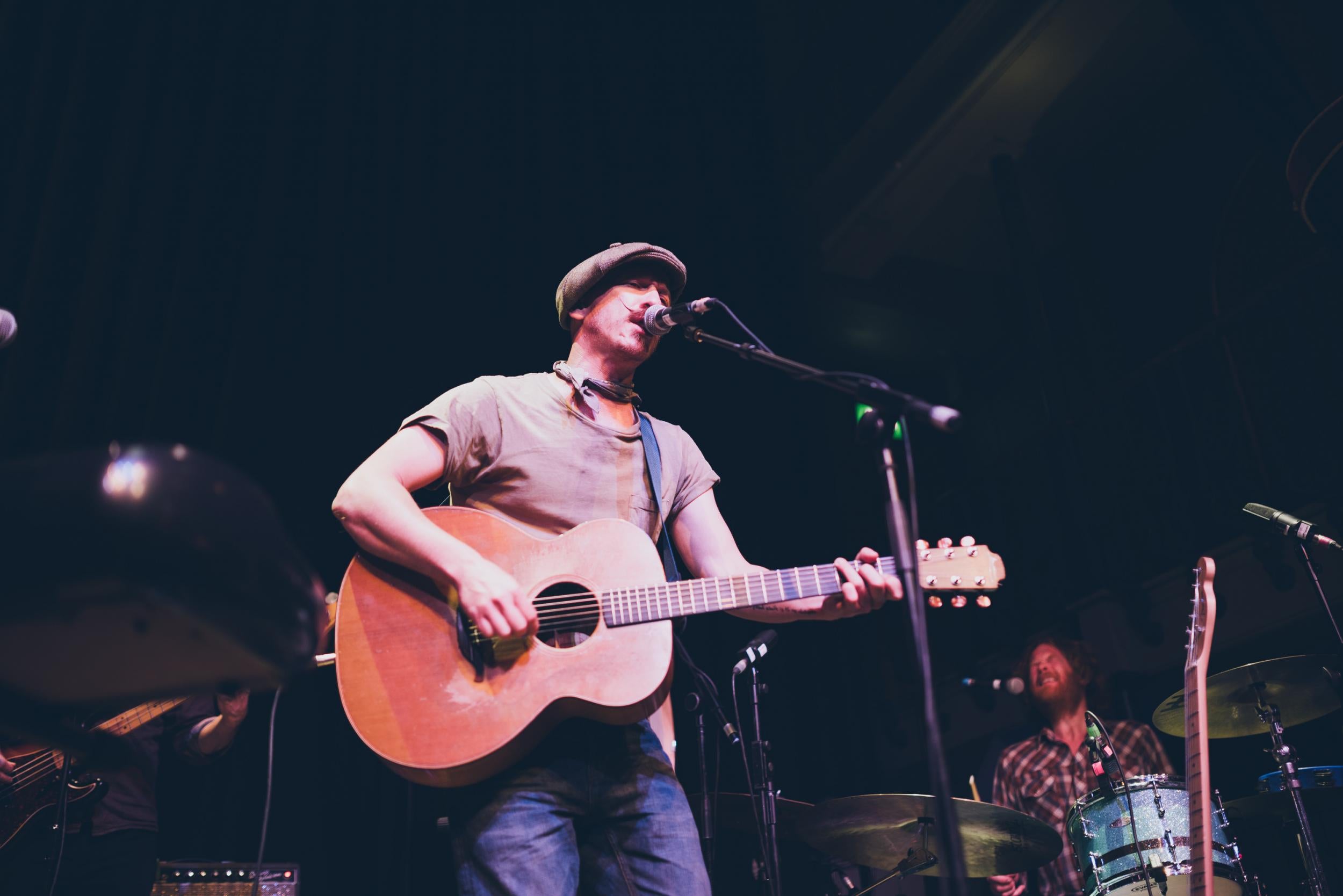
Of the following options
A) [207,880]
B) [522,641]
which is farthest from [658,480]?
[207,880]

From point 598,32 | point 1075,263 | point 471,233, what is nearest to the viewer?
point 471,233

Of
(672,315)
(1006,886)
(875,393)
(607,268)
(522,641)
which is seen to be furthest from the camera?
(1006,886)

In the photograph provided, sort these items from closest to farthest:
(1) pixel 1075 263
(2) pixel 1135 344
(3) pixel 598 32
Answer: (3) pixel 598 32 < (2) pixel 1135 344 < (1) pixel 1075 263

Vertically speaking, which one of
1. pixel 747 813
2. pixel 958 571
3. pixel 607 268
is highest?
pixel 607 268

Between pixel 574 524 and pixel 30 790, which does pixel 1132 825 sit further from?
pixel 30 790

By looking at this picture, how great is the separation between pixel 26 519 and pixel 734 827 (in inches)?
156

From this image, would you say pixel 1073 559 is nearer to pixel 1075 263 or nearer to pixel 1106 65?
pixel 1075 263

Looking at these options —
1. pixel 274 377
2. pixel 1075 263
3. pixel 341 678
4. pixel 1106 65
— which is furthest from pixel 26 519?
pixel 1075 263

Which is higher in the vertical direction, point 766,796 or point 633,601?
point 633,601

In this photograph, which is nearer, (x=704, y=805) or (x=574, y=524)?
(x=574, y=524)

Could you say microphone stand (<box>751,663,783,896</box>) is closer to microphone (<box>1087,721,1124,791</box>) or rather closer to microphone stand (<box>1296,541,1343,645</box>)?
microphone (<box>1087,721,1124,791</box>)

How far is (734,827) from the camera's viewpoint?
452 cm

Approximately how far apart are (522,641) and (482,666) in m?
0.11

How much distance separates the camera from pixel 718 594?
2504mm
